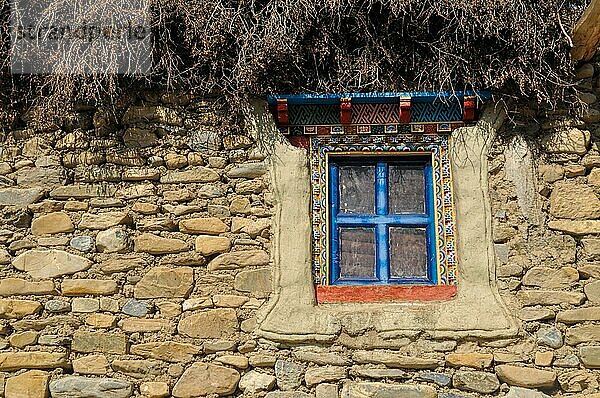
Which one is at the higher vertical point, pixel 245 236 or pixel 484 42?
pixel 484 42

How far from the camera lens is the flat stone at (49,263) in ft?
11.7

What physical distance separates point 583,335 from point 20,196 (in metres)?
2.72

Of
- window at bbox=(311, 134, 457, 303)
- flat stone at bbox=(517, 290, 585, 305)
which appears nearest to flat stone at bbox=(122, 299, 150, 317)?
window at bbox=(311, 134, 457, 303)

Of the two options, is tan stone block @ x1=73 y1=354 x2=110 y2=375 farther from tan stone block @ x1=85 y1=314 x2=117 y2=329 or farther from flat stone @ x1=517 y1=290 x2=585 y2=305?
flat stone @ x1=517 y1=290 x2=585 y2=305

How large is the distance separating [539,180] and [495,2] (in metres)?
0.89

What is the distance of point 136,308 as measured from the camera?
3512 millimetres

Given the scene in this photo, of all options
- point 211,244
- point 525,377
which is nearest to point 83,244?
point 211,244

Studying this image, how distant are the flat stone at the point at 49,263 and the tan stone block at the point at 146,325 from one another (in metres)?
0.34

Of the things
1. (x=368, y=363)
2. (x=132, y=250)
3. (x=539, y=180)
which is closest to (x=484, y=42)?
(x=539, y=180)

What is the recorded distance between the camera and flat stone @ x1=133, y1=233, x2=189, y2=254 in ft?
11.8

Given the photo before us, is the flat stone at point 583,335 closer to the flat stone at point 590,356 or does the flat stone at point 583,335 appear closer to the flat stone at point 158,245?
the flat stone at point 590,356

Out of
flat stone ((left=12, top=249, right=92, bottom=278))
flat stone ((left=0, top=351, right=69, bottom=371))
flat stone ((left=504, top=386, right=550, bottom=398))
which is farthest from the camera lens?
flat stone ((left=12, top=249, right=92, bottom=278))

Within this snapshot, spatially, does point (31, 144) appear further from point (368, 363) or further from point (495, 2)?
point (495, 2)

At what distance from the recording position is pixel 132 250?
11.8ft
